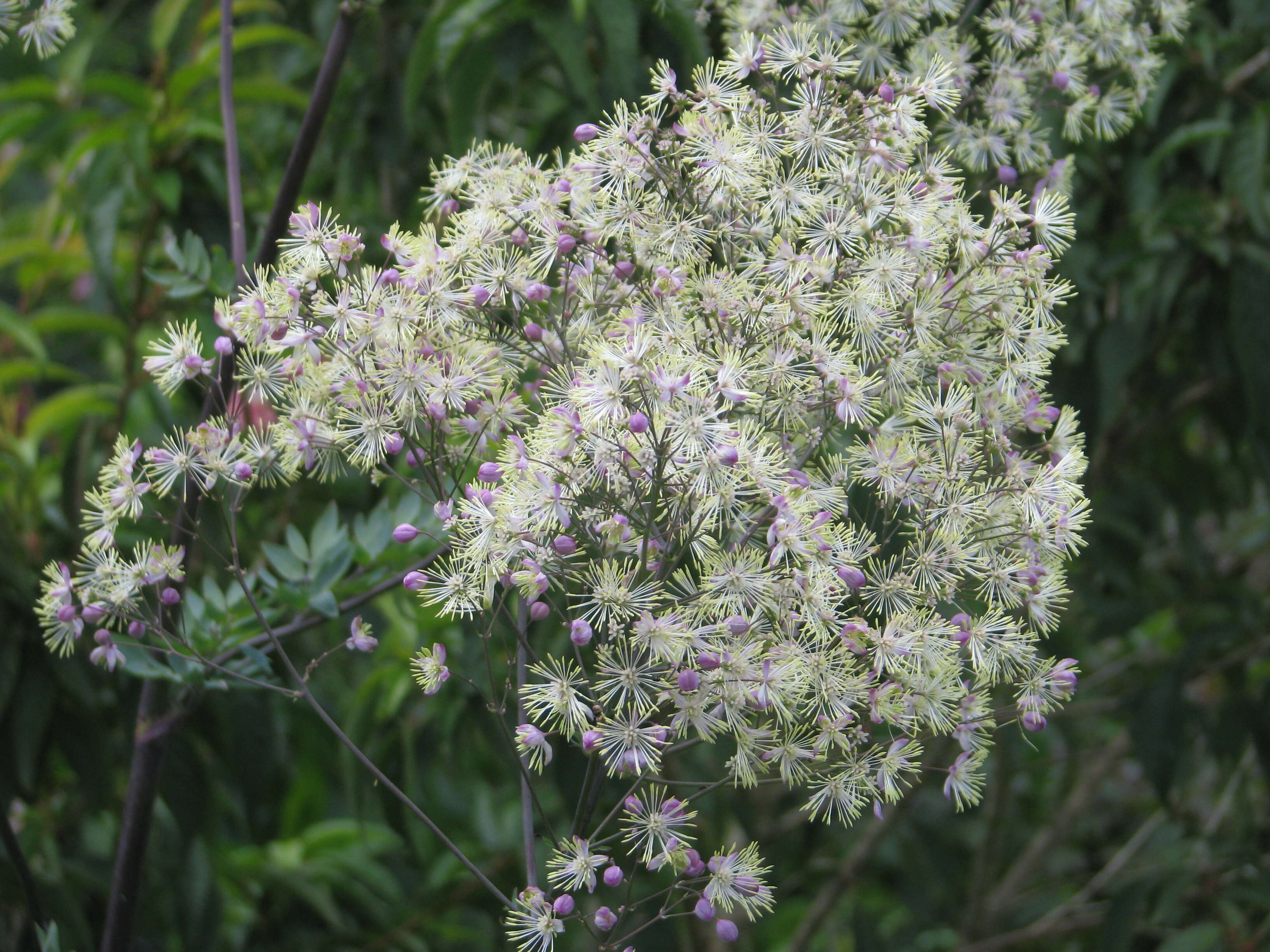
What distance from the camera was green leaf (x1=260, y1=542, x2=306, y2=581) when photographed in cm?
106

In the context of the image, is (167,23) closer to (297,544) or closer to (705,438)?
(297,544)

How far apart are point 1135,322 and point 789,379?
2.96ft

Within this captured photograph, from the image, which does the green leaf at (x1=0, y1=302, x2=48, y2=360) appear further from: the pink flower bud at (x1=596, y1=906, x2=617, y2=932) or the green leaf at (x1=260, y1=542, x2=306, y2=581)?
the pink flower bud at (x1=596, y1=906, x2=617, y2=932)

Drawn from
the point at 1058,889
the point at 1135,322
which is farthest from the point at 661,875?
the point at 1058,889

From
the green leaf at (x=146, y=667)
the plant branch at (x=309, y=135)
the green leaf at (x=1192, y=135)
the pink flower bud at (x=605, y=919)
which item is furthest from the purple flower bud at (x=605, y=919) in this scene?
the green leaf at (x=1192, y=135)

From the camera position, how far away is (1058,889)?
2.47 m

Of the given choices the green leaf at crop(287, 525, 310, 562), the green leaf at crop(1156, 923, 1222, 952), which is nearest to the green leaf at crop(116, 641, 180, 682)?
the green leaf at crop(287, 525, 310, 562)

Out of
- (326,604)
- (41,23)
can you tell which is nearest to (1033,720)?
(326,604)

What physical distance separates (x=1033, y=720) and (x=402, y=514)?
2.02 feet

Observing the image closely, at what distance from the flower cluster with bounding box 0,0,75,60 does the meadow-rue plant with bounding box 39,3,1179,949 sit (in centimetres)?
35

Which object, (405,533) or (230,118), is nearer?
(405,533)

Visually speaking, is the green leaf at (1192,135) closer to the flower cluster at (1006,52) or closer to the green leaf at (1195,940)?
the flower cluster at (1006,52)

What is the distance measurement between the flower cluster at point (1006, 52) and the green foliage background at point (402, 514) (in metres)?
0.17

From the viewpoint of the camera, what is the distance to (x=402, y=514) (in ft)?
3.63
